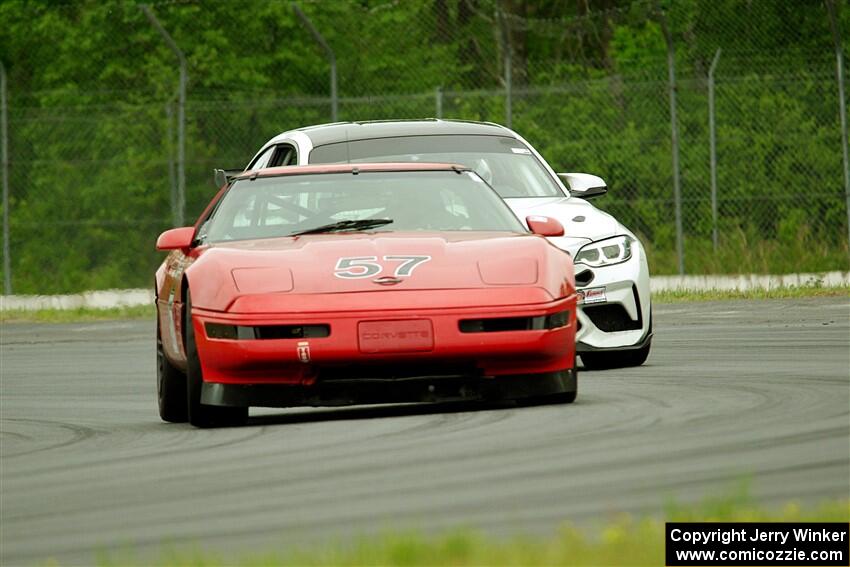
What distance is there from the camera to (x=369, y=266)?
8.98 metres

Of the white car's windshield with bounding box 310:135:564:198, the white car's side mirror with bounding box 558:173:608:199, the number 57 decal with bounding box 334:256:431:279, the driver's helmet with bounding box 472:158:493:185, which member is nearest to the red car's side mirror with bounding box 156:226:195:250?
the number 57 decal with bounding box 334:256:431:279

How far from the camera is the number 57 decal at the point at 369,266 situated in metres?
8.91

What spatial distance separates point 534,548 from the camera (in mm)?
5359

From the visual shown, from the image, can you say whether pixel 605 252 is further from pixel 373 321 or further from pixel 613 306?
pixel 373 321

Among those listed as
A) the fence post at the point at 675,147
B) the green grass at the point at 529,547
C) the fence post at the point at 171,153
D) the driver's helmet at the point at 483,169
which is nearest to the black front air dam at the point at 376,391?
the green grass at the point at 529,547

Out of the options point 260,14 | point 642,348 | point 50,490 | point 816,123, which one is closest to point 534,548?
point 50,490

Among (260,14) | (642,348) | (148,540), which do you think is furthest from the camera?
(260,14)

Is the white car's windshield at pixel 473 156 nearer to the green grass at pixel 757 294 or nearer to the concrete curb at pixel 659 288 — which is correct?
the green grass at pixel 757 294

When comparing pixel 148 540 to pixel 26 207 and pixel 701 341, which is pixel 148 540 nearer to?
pixel 701 341

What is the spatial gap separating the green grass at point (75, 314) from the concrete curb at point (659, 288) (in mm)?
470

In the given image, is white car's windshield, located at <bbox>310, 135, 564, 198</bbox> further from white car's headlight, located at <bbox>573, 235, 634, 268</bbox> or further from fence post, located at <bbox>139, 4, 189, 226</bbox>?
fence post, located at <bbox>139, 4, 189, 226</bbox>

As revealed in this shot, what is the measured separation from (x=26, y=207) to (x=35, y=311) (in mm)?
2057

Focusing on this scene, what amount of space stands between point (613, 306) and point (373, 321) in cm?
324

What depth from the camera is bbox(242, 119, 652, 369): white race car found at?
38.2 feet
